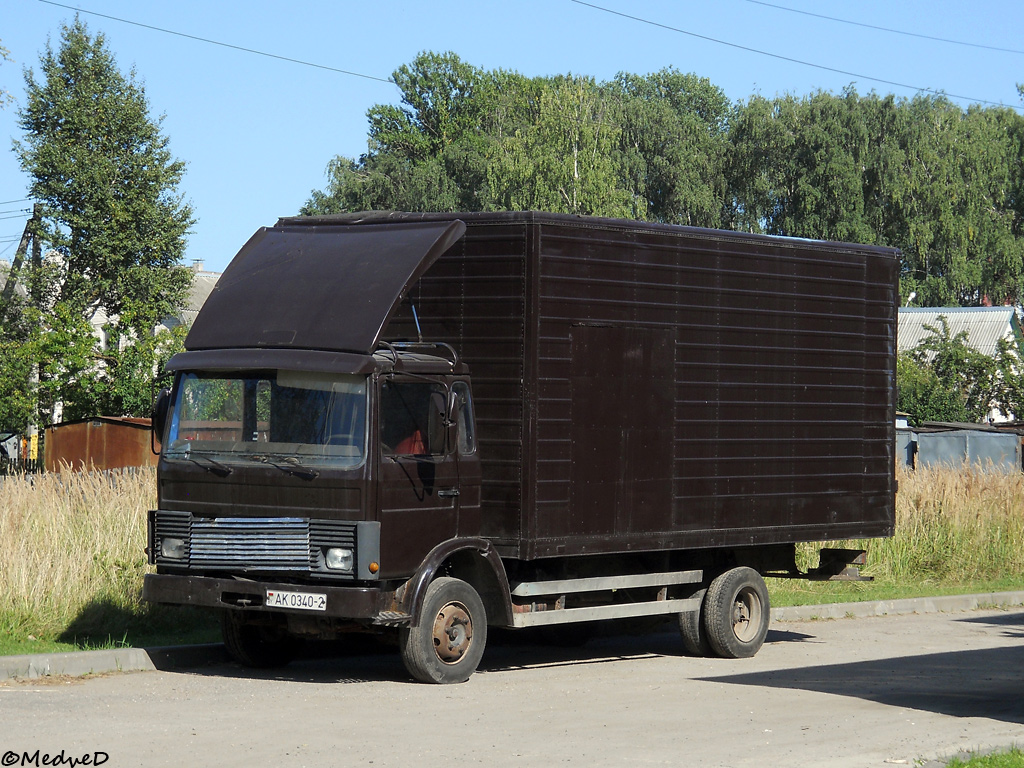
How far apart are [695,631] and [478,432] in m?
3.11

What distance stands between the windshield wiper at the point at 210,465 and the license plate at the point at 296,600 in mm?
946

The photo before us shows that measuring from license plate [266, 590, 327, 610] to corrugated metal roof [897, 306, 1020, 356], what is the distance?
5031 cm

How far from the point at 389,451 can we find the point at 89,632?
3.58 meters

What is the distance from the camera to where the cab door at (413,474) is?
988 cm

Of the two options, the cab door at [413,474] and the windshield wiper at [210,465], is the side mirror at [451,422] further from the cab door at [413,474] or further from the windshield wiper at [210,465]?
the windshield wiper at [210,465]

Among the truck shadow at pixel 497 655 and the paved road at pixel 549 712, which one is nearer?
the paved road at pixel 549 712

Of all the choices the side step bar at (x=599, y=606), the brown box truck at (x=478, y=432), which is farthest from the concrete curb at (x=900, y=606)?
the side step bar at (x=599, y=606)

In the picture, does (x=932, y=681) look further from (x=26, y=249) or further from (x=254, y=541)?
(x=26, y=249)

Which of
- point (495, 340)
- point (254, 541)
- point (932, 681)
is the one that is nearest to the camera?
point (254, 541)

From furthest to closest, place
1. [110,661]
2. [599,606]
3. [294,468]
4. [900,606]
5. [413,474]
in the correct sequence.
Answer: [900,606] → [599,606] → [110,661] → [413,474] → [294,468]

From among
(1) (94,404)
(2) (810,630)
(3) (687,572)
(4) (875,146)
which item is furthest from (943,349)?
(3) (687,572)

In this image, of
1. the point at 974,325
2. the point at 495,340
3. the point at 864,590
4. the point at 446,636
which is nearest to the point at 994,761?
the point at 446,636

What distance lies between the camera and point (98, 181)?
144ft

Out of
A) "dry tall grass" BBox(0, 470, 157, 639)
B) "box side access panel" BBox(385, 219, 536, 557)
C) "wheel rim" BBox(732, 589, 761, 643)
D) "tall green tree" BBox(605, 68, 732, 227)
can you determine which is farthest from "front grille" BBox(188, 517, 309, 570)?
"tall green tree" BBox(605, 68, 732, 227)
